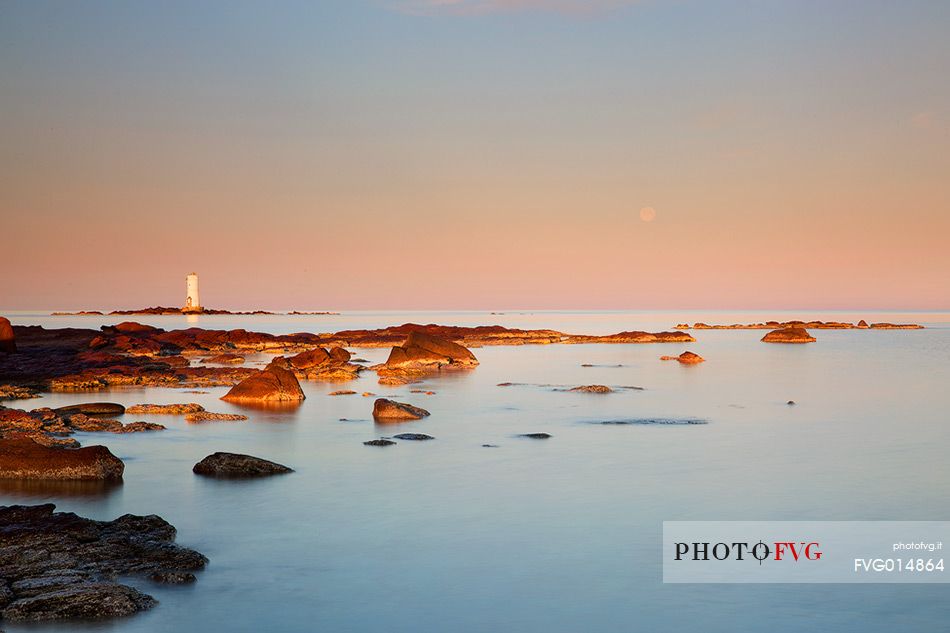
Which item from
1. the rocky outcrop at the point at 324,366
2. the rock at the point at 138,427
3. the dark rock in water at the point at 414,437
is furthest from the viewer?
the rocky outcrop at the point at 324,366

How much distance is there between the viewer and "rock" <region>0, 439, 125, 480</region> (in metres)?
15.2

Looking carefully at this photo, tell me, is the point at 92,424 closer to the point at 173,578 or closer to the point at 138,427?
the point at 138,427

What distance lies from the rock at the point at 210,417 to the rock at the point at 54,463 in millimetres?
8469

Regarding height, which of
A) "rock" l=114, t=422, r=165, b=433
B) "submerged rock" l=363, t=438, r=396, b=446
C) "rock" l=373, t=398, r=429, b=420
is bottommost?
"submerged rock" l=363, t=438, r=396, b=446

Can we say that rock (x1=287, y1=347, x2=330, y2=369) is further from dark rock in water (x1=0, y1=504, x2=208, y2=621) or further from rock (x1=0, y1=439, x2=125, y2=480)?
dark rock in water (x1=0, y1=504, x2=208, y2=621)

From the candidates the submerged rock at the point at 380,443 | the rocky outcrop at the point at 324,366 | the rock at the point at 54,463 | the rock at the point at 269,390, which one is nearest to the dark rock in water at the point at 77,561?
the rock at the point at 54,463

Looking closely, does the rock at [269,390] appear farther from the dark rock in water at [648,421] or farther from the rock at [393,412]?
the dark rock in water at [648,421]

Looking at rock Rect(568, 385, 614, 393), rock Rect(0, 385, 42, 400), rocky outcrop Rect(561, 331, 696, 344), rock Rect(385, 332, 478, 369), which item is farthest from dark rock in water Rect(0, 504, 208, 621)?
rocky outcrop Rect(561, 331, 696, 344)

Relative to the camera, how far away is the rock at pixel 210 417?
2431cm

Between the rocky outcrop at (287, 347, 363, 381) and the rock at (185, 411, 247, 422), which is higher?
the rocky outcrop at (287, 347, 363, 381)

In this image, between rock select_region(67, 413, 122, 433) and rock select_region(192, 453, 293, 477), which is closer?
rock select_region(192, 453, 293, 477)

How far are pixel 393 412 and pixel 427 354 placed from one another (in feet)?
78.5

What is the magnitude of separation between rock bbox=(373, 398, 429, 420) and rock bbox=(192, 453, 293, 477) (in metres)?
8.47

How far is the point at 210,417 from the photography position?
24.7m
